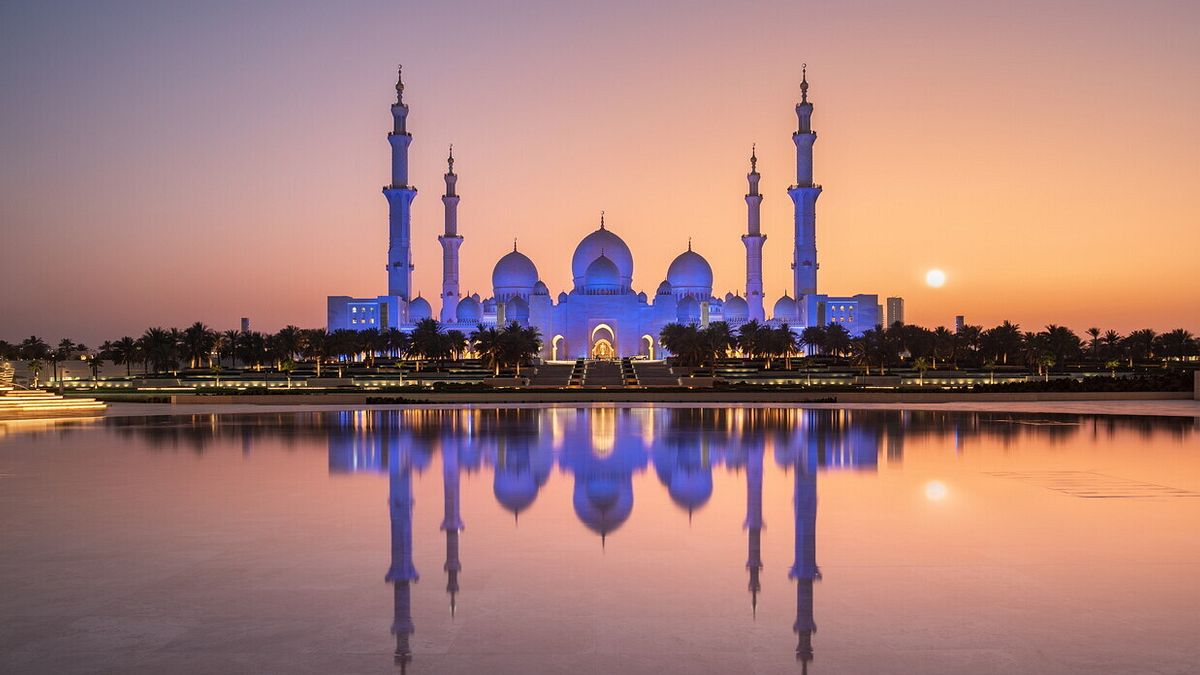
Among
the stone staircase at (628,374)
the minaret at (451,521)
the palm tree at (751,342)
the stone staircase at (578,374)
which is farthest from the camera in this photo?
the palm tree at (751,342)

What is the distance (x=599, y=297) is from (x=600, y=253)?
4032 mm

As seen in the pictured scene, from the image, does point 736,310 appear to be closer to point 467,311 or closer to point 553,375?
point 467,311

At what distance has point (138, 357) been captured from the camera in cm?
5416

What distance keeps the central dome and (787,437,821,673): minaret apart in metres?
61.6

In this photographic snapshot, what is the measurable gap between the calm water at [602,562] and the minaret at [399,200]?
5560cm

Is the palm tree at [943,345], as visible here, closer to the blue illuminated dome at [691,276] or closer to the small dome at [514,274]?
the blue illuminated dome at [691,276]

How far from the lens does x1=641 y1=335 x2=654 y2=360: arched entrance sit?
73.8 m

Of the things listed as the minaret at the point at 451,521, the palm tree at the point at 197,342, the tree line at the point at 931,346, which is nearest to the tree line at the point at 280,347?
the palm tree at the point at 197,342

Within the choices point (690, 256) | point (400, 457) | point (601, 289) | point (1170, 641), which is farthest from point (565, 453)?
point (690, 256)

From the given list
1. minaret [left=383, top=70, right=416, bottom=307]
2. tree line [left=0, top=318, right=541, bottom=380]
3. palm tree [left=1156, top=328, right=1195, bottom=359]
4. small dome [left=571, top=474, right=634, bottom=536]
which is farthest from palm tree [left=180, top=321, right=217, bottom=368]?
palm tree [left=1156, top=328, right=1195, bottom=359]

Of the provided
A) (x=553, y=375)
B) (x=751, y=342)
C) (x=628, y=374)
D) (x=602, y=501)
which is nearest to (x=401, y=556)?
(x=602, y=501)

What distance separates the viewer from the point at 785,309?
77812 millimetres

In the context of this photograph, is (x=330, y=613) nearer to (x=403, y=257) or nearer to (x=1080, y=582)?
(x=1080, y=582)

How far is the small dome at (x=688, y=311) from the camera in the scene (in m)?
72.6
